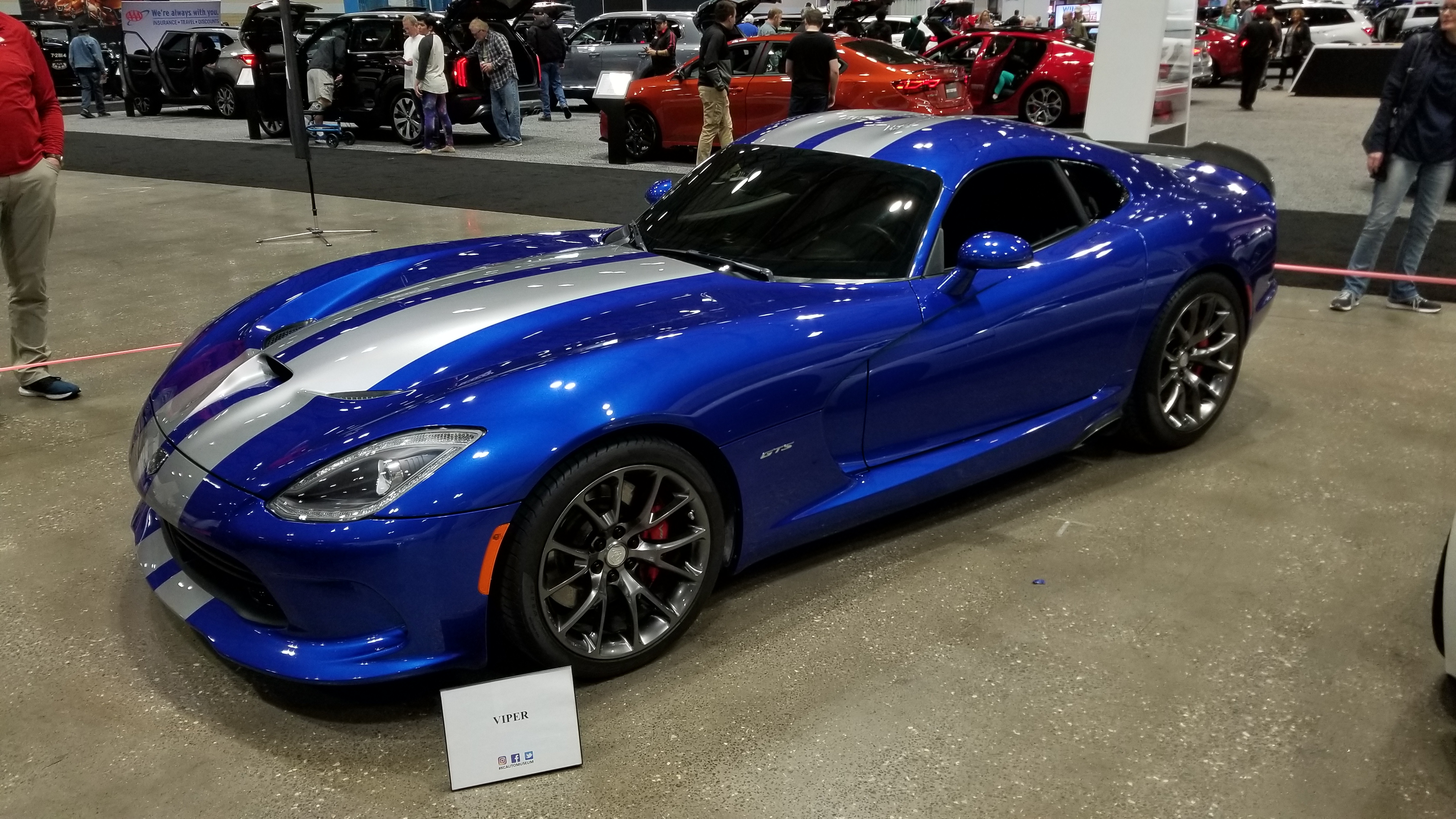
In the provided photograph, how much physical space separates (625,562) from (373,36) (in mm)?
12101

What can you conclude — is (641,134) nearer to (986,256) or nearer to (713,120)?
(713,120)

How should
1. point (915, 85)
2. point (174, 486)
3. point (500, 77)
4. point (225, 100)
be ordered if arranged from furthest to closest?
point (225, 100), point (500, 77), point (915, 85), point (174, 486)

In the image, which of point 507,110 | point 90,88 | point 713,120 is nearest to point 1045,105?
point 713,120

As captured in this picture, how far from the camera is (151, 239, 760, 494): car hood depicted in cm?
251

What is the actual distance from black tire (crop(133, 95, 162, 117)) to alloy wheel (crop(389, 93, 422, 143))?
704 cm

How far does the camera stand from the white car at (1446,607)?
7.98ft

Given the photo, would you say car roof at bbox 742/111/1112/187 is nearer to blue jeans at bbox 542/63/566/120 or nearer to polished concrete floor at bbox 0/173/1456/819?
polished concrete floor at bbox 0/173/1456/819

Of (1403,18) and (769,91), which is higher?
(1403,18)

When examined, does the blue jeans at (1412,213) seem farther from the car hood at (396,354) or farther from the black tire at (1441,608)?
the car hood at (396,354)

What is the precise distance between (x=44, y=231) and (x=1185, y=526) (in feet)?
15.3

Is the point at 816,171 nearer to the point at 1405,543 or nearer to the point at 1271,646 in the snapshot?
the point at 1271,646

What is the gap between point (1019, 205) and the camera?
145 inches

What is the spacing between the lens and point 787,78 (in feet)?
35.4

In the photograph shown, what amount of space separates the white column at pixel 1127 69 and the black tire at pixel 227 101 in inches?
502
